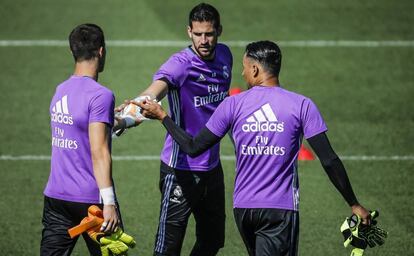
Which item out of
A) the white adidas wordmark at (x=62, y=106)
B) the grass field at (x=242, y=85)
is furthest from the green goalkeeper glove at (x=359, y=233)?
the grass field at (x=242, y=85)

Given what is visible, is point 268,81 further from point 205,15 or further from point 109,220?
point 109,220

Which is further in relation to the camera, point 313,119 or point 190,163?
point 190,163

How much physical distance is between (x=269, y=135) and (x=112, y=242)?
156cm

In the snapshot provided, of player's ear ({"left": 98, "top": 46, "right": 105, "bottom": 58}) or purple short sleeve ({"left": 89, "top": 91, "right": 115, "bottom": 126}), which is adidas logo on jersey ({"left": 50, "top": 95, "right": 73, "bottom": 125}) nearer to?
purple short sleeve ({"left": 89, "top": 91, "right": 115, "bottom": 126})

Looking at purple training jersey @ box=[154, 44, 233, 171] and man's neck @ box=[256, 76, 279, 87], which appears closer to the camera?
man's neck @ box=[256, 76, 279, 87]

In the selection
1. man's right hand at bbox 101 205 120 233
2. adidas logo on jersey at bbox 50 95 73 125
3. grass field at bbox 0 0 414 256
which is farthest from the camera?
grass field at bbox 0 0 414 256

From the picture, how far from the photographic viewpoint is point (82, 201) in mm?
7574

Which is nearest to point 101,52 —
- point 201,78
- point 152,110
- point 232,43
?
point 152,110

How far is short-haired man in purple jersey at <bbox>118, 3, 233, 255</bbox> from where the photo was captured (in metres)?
8.72

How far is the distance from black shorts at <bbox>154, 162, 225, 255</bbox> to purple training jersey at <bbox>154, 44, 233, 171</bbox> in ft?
0.33

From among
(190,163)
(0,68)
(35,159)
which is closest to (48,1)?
(0,68)

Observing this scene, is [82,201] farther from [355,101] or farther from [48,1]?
[48,1]

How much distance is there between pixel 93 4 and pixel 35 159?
21.7ft

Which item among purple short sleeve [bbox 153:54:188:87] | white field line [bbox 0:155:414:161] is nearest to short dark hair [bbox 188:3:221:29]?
purple short sleeve [bbox 153:54:188:87]
